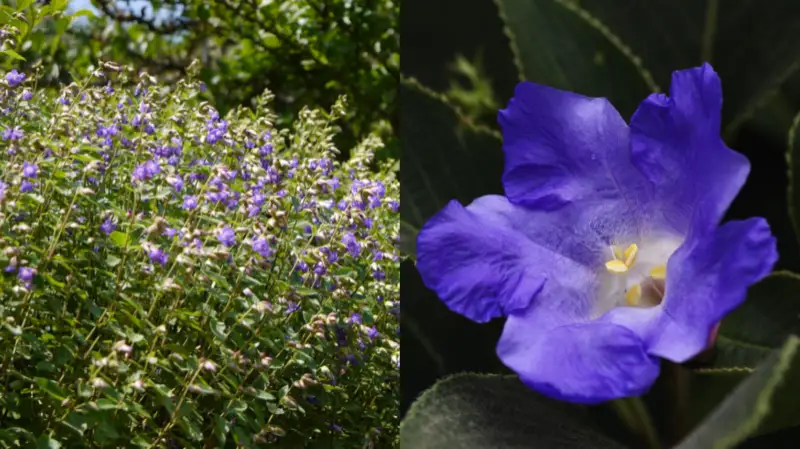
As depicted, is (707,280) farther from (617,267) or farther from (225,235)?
(225,235)

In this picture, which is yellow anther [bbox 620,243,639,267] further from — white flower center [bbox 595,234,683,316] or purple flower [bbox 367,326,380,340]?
purple flower [bbox 367,326,380,340]

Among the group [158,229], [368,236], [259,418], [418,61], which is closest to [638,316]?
[418,61]

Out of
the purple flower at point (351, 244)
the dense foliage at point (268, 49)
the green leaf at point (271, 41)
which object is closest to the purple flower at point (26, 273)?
the purple flower at point (351, 244)

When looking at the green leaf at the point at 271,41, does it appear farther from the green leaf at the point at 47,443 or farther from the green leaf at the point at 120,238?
the green leaf at the point at 47,443

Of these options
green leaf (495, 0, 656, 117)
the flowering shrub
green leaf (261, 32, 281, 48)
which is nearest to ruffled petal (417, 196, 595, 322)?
green leaf (495, 0, 656, 117)

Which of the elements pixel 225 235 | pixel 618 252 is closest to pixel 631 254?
pixel 618 252
